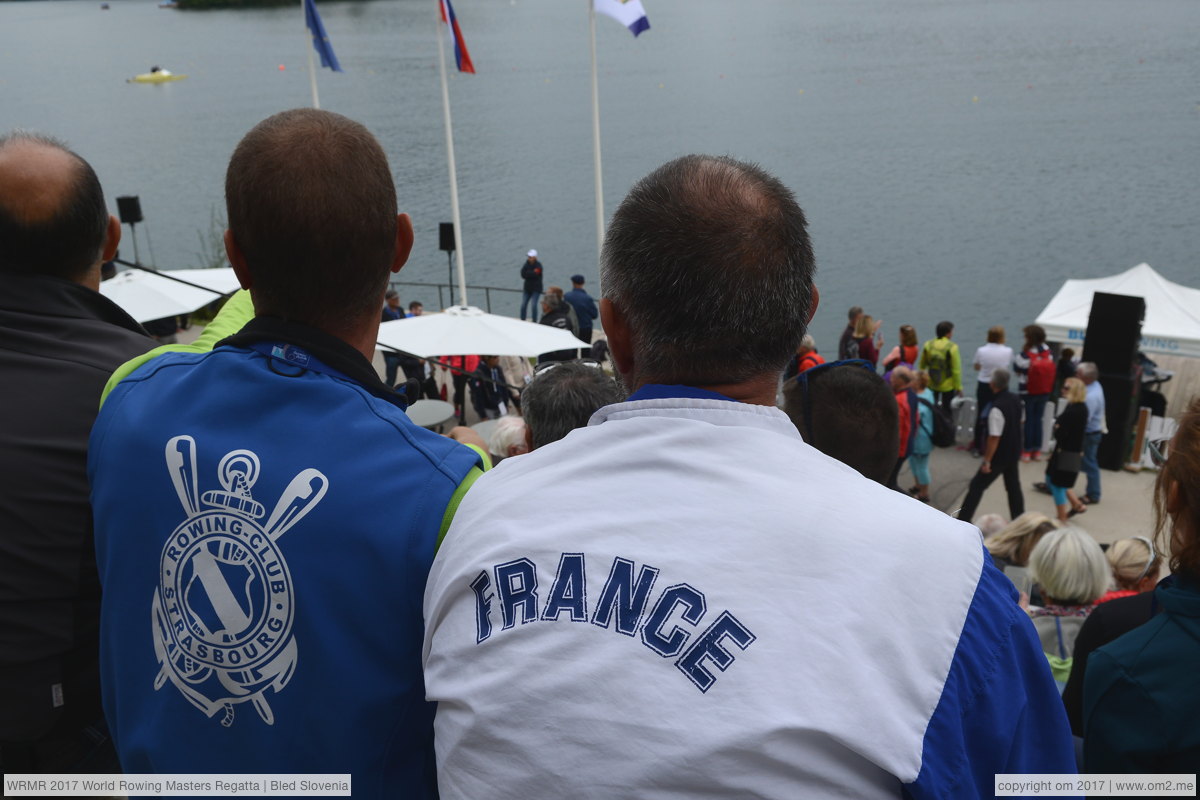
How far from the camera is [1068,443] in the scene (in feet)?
31.7

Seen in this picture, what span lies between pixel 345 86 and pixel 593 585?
171ft

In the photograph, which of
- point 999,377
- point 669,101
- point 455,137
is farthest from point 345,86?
point 999,377

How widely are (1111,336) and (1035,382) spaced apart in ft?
4.20

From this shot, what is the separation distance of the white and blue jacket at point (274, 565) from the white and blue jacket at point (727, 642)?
154mm

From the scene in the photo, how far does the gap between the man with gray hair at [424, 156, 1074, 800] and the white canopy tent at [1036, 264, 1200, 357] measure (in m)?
13.9

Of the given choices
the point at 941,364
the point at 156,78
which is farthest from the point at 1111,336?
the point at 156,78

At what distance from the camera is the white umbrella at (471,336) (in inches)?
470

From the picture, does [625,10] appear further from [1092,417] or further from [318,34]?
[1092,417]

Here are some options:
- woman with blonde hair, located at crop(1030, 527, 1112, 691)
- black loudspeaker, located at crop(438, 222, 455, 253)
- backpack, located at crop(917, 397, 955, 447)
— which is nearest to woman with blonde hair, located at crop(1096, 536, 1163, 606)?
woman with blonde hair, located at crop(1030, 527, 1112, 691)

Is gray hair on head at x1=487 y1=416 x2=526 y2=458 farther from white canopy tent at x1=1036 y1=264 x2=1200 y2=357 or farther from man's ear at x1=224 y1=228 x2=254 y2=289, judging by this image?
white canopy tent at x1=1036 y1=264 x2=1200 y2=357

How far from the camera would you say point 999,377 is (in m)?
9.47

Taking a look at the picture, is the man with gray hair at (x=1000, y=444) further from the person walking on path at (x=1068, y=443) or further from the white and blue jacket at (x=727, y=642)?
the white and blue jacket at (x=727, y=642)

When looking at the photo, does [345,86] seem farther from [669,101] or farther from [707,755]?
[707,755]

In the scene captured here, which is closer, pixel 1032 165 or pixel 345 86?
pixel 1032 165
